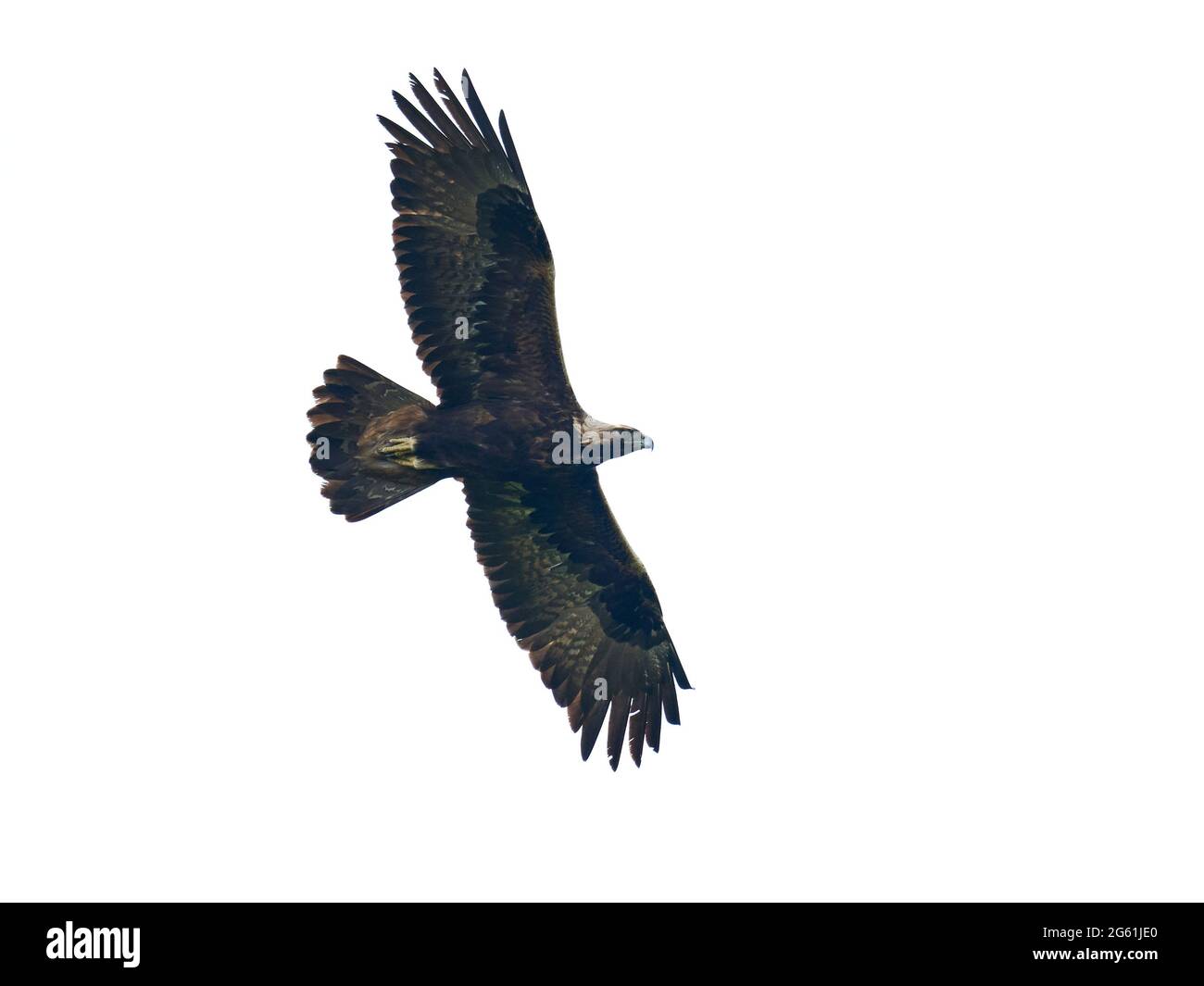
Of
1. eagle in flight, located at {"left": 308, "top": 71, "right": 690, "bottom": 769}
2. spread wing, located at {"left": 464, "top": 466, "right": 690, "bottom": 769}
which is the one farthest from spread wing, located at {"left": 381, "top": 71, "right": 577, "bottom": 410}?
spread wing, located at {"left": 464, "top": 466, "right": 690, "bottom": 769}

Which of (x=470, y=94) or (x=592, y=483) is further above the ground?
(x=470, y=94)

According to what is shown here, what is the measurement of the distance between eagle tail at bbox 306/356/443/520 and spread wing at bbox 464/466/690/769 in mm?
854

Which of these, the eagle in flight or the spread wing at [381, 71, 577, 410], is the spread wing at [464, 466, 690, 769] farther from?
the spread wing at [381, 71, 577, 410]

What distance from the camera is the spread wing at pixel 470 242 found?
54.6ft

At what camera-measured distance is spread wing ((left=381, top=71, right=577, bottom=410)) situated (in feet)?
54.6

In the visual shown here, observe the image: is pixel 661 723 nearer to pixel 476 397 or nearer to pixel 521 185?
pixel 476 397

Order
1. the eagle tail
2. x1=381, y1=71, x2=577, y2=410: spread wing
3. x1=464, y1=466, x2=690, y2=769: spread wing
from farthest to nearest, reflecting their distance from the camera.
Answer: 1. x1=464, y1=466, x2=690, y2=769: spread wing
2. the eagle tail
3. x1=381, y1=71, x2=577, y2=410: spread wing

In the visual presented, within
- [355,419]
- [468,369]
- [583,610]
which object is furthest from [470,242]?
[583,610]

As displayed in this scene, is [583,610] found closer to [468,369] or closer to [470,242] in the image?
[468,369]

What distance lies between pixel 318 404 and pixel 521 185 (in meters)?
2.42

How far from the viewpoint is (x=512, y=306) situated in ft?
54.7

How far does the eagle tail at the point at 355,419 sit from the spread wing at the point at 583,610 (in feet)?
2.80
